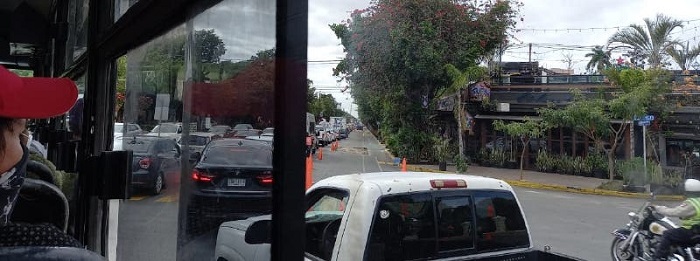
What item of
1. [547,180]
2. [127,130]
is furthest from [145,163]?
[547,180]

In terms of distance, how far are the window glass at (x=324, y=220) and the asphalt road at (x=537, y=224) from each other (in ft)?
5.37

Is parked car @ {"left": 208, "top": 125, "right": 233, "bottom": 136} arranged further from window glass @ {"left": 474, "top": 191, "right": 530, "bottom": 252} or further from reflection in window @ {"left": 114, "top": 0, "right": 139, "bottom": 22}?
window glass @ {"left": 474, "top": 191, "right": 530, "bottom": 252}

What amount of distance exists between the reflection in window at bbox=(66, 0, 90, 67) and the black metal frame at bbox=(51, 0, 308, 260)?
0.13 m

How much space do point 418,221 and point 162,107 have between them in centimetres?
218

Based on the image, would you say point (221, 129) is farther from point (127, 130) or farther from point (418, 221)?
point (418, 221)

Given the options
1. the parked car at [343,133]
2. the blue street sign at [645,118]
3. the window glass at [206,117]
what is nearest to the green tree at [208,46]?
the window glass at [206,117]

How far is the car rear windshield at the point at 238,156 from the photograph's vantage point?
35.1 inches

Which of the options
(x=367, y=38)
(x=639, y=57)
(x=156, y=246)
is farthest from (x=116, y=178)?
(x=639, y=57)

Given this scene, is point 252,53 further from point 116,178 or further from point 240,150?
point 116,178

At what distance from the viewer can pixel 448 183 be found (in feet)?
11.3

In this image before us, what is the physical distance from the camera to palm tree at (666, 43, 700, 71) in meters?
18.7

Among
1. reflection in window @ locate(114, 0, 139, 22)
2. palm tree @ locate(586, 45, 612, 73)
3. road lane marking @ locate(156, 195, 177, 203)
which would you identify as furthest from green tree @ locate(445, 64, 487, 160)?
road lane marking @ locate(156, 195, 177, 203)

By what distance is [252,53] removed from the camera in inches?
36.9

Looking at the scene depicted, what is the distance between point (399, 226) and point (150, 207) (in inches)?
75.9
